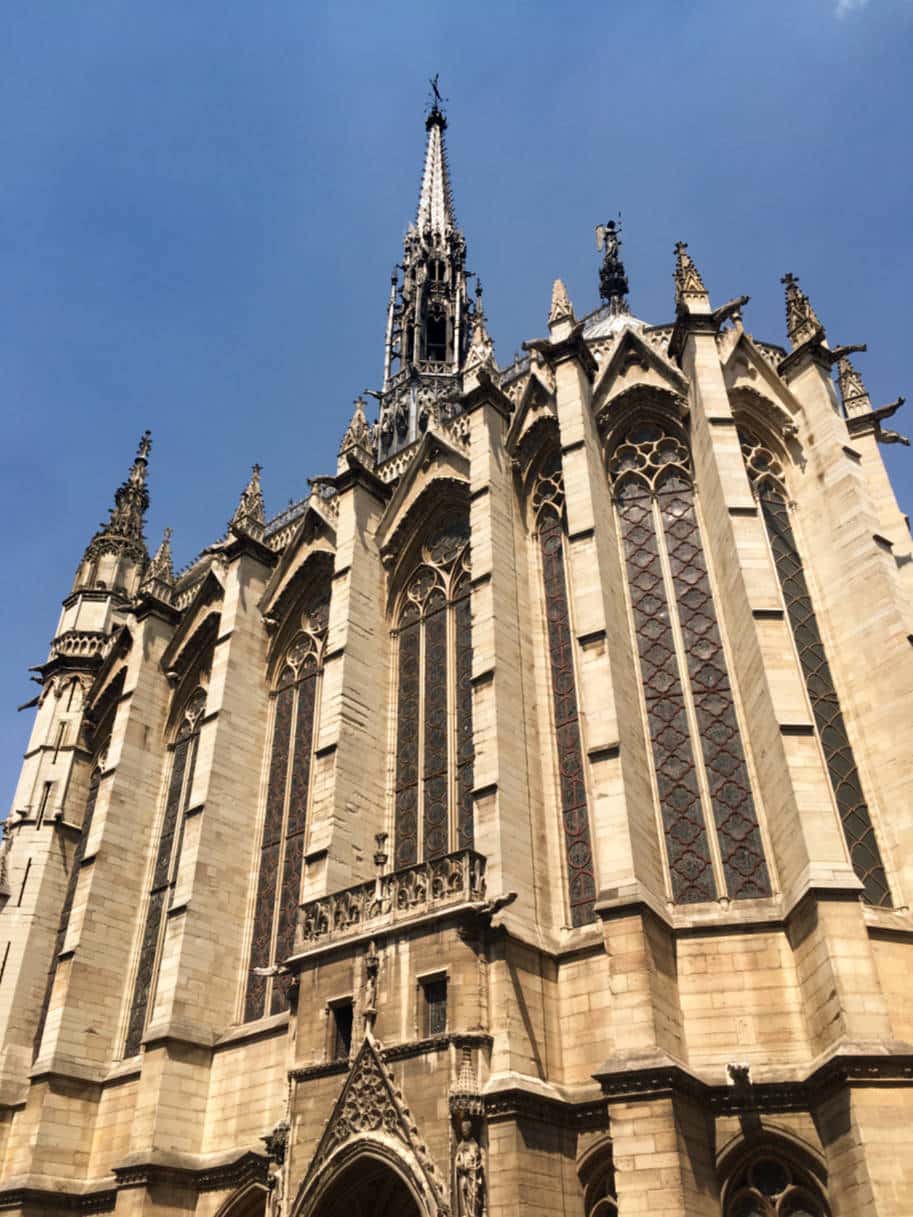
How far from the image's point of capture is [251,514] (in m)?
24.2

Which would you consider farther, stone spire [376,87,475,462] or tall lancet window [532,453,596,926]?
stone spire [376,87,475,462]

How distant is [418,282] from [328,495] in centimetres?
2693

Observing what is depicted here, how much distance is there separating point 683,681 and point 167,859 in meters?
12.3

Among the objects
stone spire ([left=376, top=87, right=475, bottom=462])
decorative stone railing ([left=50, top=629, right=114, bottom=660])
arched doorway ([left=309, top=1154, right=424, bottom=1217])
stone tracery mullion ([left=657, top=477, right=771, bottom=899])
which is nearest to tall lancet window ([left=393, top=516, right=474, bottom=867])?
stone tracery mullion ([left=657, top=477, right=771, bottom=899])

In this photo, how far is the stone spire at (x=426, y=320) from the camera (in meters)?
43.7

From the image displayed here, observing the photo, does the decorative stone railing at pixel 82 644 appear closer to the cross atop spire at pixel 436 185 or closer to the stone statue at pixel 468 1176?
the stone statue at pixel 468 1176

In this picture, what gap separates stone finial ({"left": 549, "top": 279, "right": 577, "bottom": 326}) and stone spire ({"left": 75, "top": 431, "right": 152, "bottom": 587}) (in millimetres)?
16835

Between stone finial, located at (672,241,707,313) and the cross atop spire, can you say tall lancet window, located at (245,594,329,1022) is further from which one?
the cross atop spire

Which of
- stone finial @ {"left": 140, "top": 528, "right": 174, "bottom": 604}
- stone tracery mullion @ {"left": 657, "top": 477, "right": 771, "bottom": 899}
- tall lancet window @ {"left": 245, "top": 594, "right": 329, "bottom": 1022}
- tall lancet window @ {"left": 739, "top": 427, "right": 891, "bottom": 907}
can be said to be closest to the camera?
tall lancet window @ {"left": 739, "top": 427, "right": 891, "bottom": 907}

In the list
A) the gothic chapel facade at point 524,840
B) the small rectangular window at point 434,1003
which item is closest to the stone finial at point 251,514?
the gothic chapel facade at point 524,840

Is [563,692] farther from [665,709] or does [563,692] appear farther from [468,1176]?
[468,1176]

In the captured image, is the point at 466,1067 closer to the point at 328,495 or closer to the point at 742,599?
the point at 742,599

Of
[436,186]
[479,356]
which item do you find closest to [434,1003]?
[479,356]

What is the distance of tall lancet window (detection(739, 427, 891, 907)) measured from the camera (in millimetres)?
13680
